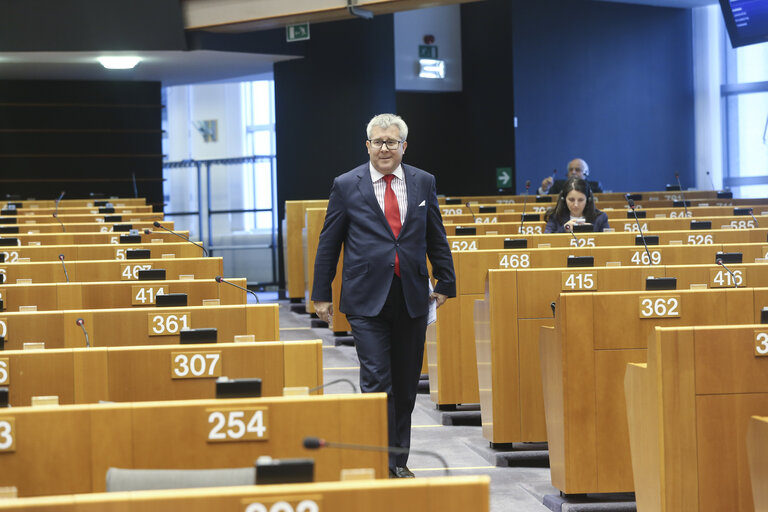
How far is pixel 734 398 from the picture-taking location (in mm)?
2586

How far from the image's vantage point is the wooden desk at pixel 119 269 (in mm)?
4508

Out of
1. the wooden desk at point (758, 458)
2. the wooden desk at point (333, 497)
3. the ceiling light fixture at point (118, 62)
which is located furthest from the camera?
the ceiling light fixture at point (118, 62)

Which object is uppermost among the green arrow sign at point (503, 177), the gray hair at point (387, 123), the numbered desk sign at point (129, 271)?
the green arrow sign at point (503, 177)

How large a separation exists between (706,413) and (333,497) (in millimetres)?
1507

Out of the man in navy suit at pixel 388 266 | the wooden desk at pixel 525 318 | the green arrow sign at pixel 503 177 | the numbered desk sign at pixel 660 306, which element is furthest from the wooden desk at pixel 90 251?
the green arrow sign at pixel 503 177

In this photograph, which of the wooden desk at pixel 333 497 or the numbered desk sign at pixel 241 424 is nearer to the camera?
the wooden desk at pixel 333 497

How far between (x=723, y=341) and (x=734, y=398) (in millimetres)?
153

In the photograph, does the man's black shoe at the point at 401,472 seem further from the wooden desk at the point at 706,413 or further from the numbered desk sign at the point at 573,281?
the numbered desk sign at the point at 573,281

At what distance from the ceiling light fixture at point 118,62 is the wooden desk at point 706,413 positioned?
8.78m

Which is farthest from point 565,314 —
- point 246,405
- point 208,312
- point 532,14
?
point 532,14

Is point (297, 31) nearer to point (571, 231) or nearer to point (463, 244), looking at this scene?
point (463, 244)

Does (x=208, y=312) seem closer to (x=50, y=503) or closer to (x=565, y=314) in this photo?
(x=565, y=314)

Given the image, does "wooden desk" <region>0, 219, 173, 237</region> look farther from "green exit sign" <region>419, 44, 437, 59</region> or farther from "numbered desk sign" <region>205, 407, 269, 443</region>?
"green exit sign" <region>419, 44, 437, 59</region>

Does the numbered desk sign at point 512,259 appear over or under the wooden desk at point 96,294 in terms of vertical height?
over
